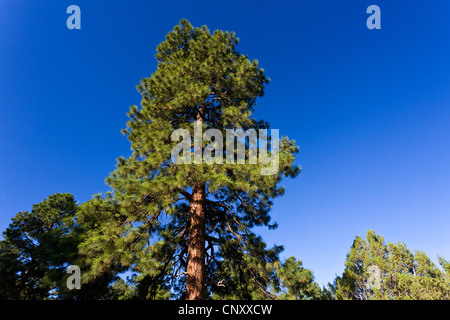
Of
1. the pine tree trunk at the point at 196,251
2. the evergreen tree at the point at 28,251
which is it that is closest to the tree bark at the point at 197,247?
the pine tree trunk at the point at 196,251

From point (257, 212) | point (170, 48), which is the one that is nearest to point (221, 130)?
point (257, 212)

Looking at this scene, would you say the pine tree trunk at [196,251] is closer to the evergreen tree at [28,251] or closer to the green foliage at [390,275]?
the evergreen tree at [28,251]

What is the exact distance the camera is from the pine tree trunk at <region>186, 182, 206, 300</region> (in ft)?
16.0

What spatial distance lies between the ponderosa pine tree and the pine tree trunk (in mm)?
25

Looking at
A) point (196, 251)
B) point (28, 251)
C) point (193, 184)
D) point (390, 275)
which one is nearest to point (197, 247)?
point (196, 251)

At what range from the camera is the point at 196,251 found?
5324 millimetres

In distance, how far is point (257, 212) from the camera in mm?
6324

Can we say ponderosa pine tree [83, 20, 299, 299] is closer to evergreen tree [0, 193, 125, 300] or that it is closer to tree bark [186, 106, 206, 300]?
tree bark [186, 106, 206, 300]

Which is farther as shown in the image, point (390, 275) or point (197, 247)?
point (390, 275)

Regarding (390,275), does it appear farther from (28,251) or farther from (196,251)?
(28,251)

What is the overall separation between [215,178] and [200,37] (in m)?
6.47

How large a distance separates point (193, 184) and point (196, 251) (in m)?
1.83

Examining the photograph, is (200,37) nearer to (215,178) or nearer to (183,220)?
(215,178)

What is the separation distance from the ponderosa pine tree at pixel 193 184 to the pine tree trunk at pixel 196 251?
0.03m
